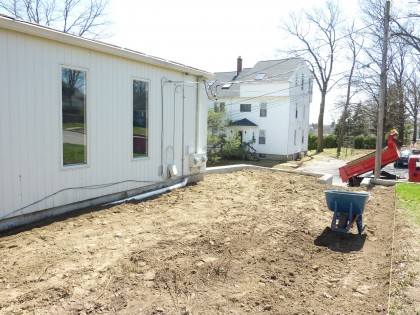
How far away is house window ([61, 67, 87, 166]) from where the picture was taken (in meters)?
6.25

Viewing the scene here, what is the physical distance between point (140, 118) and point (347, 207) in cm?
497

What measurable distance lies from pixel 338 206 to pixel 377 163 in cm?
807

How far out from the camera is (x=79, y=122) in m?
6.59

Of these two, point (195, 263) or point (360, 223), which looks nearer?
point (195, 263)

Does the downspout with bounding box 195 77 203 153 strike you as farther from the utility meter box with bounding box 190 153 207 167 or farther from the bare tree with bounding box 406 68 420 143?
the bare tree with bounding box 406 68 420 143

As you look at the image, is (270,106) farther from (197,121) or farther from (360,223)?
(360,223)

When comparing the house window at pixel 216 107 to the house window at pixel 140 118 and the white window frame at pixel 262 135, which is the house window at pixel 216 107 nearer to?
the white window frame at pixel 262 135

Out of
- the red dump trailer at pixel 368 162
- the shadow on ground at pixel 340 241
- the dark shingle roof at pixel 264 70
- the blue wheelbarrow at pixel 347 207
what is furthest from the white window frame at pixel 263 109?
the blue wheelbarrow at pixel 347 207

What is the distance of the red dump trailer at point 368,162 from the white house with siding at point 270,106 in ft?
49.3

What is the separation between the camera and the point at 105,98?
23.2ft

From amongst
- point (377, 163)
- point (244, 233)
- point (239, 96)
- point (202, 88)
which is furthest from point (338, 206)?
point (239, 96)

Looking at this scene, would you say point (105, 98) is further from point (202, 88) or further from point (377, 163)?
point (377, 163)

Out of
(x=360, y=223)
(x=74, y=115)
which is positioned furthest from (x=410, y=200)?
(x=74, y=115)

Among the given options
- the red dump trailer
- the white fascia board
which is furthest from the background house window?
the white fascia board
